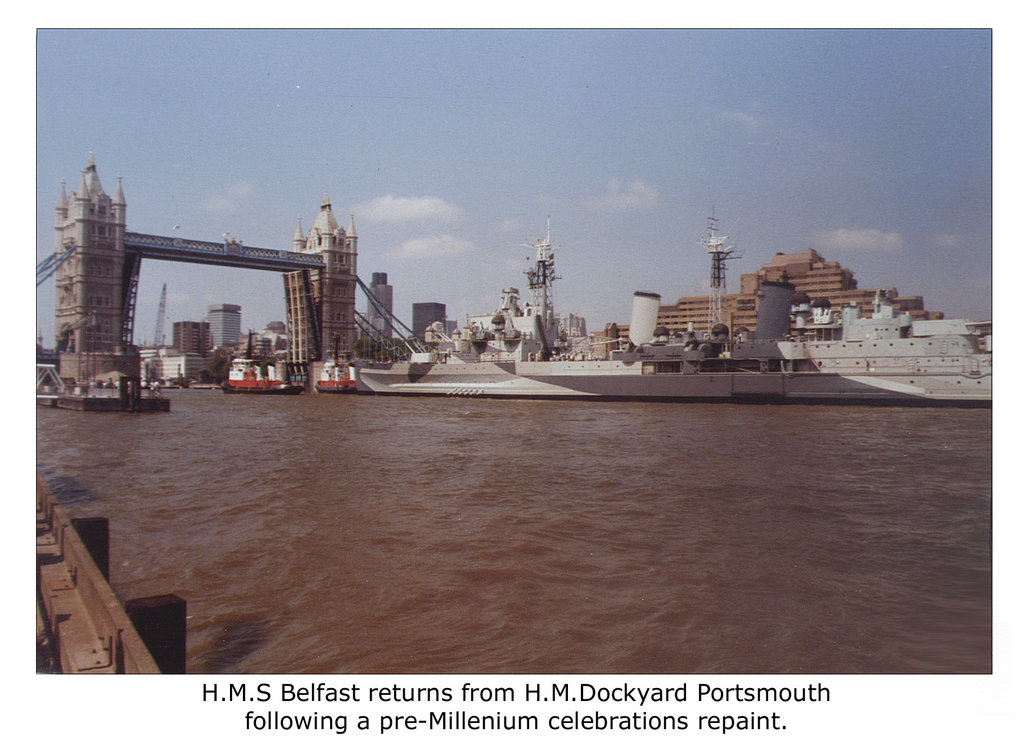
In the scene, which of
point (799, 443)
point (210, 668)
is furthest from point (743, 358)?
point (210, 668)

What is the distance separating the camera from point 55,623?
250cm

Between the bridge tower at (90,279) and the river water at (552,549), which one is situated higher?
the bridge tower at (90,279)

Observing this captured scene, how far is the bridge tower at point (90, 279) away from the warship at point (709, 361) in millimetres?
6391

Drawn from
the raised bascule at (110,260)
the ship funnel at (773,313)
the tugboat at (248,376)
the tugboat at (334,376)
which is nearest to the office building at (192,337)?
the raised bascule at (110,260)

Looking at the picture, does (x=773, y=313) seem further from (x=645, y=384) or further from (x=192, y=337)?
(x=192, y=337)

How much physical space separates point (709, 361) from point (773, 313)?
78.4 inches

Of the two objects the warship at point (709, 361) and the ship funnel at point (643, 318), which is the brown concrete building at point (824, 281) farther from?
the ship funnel at point (643, 318)

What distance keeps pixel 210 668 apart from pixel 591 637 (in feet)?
5.43

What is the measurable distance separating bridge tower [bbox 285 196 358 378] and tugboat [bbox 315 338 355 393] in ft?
8.13

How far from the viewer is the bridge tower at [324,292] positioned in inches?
271

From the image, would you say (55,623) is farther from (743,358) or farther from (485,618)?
(743,358)

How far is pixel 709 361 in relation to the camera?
1396 centimetres

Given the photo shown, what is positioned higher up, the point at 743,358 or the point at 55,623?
the point at 743,358
